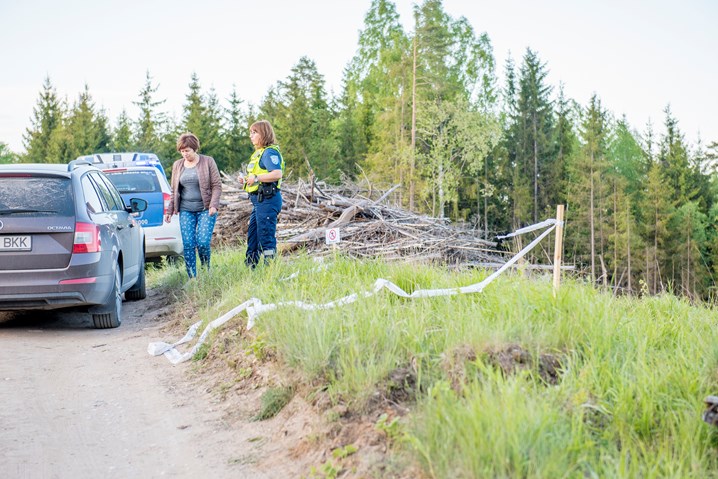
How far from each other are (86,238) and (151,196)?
5473 millimetres

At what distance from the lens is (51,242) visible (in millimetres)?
7340

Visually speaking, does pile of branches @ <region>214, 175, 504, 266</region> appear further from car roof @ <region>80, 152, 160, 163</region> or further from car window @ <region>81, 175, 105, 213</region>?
car window @ <region>81, 175, 105, 213</region>

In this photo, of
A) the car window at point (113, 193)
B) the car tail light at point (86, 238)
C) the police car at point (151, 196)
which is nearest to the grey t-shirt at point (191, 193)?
the car window at point (113, 193)

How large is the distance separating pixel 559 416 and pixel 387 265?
4313 mm

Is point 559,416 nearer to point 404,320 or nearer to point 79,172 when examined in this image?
point 404,320

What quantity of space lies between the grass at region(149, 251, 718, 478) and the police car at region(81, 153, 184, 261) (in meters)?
6.70

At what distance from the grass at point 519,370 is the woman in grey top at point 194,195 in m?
3.08

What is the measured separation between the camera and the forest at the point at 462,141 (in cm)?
5234

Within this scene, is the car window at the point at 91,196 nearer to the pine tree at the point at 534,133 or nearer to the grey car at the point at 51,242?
the grey car at the point at 51,242

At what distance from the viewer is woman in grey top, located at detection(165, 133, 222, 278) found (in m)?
9.34

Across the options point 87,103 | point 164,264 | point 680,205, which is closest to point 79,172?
point 164,264

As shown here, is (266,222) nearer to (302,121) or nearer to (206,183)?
(206,183)

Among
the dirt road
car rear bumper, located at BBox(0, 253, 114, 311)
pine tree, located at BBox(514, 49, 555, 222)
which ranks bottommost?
the dirt road

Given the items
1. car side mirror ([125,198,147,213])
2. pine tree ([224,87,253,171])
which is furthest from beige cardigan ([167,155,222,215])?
pine tree ([224,87,253,171])
